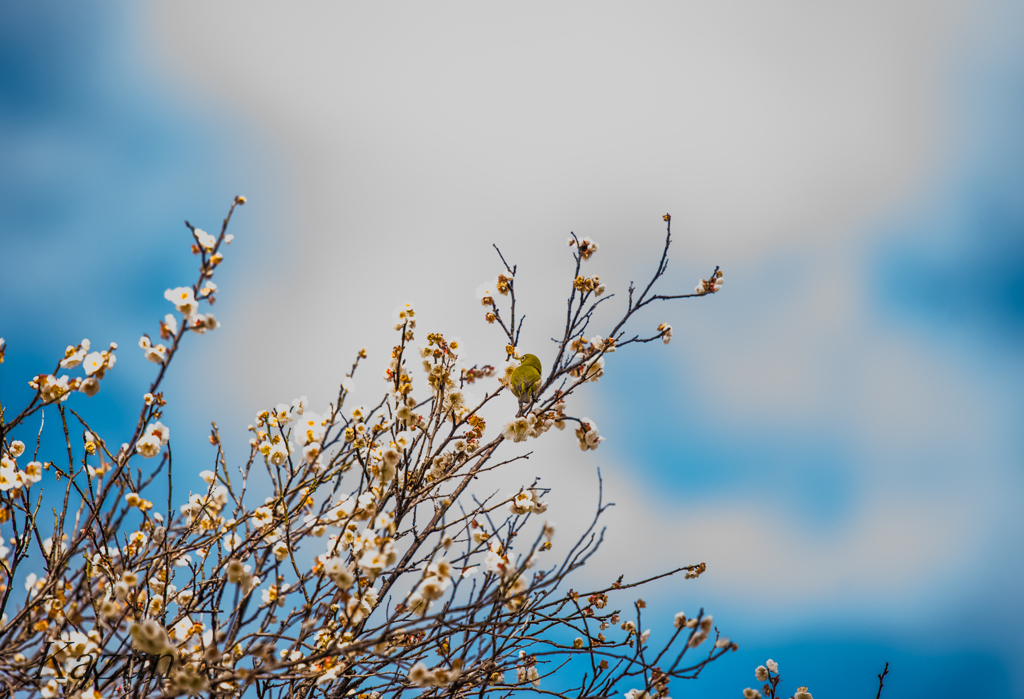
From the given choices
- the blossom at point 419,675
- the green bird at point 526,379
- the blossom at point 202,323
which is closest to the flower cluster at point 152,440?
the blossom at point 202,323

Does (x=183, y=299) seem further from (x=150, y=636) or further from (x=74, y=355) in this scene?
(x=150, y=636)

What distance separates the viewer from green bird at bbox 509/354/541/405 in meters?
2.74

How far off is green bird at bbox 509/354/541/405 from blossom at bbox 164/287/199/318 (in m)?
1.51

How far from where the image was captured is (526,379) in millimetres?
2756

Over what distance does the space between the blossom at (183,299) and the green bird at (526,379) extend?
1514mm

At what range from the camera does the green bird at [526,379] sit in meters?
2.74

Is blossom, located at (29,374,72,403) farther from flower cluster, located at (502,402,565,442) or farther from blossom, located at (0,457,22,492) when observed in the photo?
flower cluster, located at (502,402,565,442)

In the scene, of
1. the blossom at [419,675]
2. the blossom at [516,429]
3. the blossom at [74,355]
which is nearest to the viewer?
the blossom at [419,675]

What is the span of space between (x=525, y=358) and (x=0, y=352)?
231 cm

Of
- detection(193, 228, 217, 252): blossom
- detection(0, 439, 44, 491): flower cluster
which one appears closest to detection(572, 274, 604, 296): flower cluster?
detection(193, 228, 217, 252): blossom

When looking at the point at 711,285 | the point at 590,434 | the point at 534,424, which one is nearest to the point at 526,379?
the point at 534,424

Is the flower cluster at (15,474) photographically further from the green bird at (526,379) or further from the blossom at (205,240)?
the green bird at (526,379)

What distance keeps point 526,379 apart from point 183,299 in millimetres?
1616

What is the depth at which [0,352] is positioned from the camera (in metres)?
2.07
